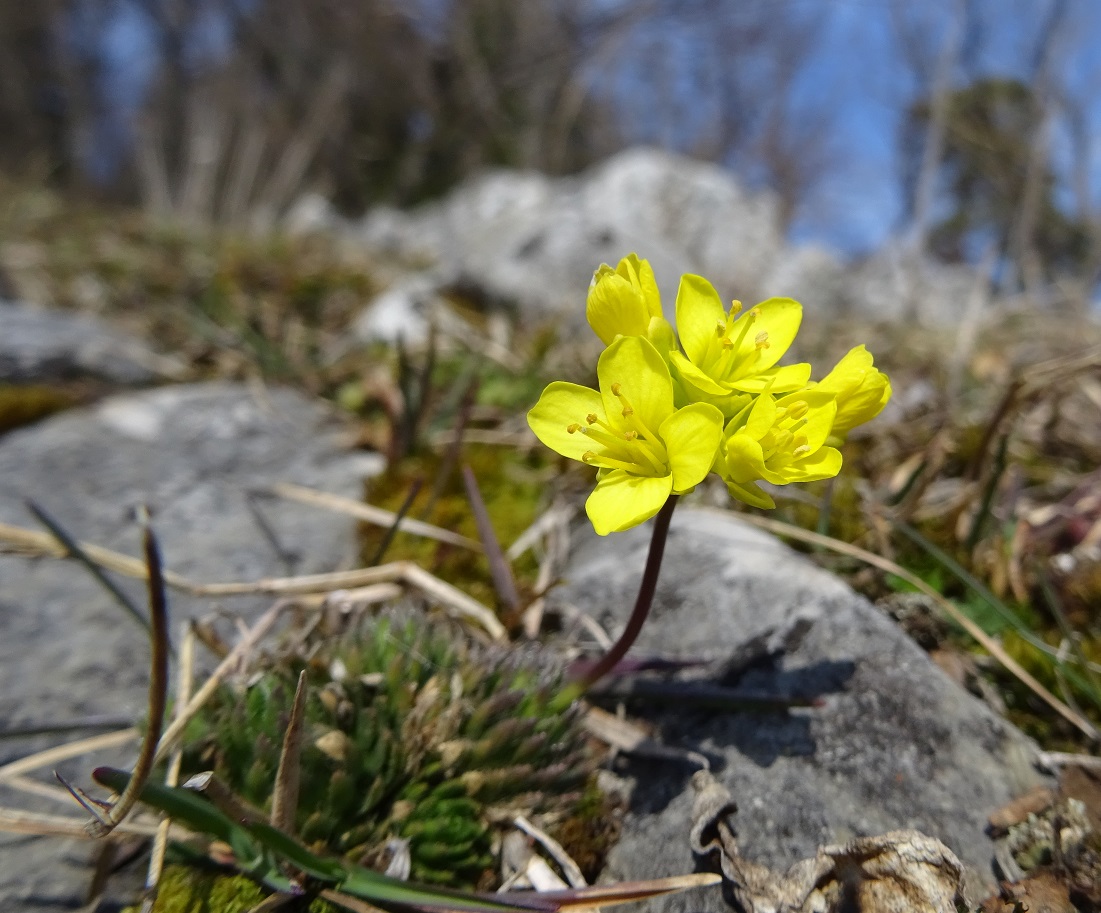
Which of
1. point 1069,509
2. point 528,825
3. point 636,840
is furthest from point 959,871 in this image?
point 1069,509

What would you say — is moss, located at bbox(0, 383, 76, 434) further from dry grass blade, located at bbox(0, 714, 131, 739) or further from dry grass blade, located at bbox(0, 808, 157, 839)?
dry grass blade, located at bbox(0, 808, 157, 839)

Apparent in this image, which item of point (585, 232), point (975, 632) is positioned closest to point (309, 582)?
point (975, 632)

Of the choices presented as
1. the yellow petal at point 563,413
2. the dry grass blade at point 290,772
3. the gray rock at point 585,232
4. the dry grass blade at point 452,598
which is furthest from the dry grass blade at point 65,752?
the gray rock at point 585,232

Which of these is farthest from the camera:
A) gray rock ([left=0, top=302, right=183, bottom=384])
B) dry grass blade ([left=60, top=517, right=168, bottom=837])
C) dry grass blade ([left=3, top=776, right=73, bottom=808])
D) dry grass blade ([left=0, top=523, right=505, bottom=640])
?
gray rock ([left=0, top=302, right=183, bottom=384])

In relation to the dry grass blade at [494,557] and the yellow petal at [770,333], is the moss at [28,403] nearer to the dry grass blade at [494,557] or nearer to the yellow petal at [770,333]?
the dry grass blade at [494,557]

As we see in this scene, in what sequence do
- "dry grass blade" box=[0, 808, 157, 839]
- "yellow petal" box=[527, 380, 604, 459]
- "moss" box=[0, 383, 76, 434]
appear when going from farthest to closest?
"moss" box=[0, 383, 76, 434], "yellow petal" box=[527, 380, 604, 459], "dry grass blade" box=[0, 808, 157, 839]

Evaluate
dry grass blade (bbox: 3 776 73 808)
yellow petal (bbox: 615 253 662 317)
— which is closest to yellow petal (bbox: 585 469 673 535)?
yellow petal (bbox: 615 253 662 317)

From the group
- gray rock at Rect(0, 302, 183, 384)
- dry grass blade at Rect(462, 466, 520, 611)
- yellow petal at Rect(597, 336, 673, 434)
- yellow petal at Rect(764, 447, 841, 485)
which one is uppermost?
yellow petal at Rect(597, 336, 673, 434)
